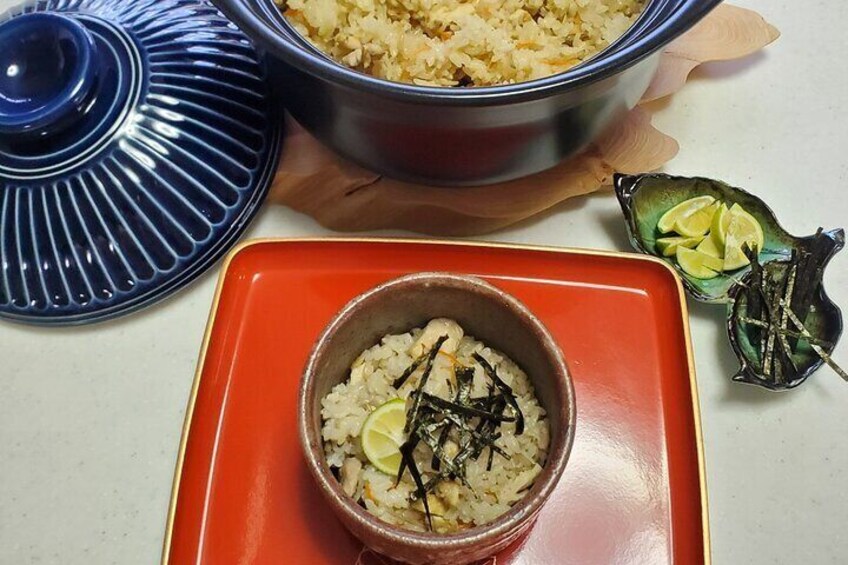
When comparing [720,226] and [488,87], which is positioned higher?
[488,87]

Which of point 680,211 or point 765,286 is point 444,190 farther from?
point 765,286

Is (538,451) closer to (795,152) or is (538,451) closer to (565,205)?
(565,205)

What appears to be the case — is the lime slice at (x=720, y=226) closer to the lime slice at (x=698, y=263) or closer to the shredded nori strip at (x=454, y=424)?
the lime slice at (x=698, y=263)

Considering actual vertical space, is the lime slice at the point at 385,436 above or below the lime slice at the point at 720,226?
above

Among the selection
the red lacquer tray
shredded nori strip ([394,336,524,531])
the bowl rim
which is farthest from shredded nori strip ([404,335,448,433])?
the bowl rim

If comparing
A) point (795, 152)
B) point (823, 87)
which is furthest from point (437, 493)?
point (823, 87)

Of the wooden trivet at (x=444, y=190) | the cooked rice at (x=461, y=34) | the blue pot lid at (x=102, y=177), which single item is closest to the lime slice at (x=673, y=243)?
the wooden trivet at (x=444, y=190)

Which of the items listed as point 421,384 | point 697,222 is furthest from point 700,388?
point 421,384
